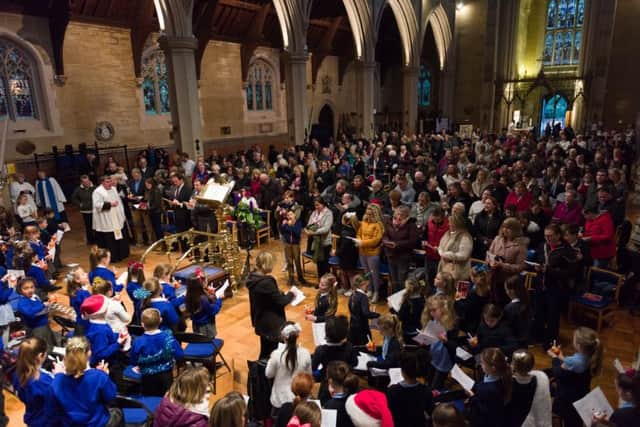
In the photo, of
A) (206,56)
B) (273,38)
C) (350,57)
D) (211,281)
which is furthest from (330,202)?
(350,57)

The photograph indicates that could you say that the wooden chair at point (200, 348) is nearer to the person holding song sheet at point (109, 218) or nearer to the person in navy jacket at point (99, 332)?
the person in navy jacket at point (99, 332)

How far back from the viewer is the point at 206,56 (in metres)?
17.7

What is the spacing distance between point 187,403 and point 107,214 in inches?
245

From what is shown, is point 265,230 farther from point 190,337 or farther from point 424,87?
point 424,87

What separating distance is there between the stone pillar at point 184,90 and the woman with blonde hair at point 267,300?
842 centimetres

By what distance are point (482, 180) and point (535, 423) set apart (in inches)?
226

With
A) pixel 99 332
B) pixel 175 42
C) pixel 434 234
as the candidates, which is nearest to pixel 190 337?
pixel 99 332

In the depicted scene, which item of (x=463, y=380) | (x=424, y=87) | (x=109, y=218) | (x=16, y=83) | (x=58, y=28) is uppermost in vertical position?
(x=58, y=28)

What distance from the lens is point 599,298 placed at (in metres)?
5.33

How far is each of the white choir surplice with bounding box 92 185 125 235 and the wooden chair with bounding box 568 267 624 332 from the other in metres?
7.50

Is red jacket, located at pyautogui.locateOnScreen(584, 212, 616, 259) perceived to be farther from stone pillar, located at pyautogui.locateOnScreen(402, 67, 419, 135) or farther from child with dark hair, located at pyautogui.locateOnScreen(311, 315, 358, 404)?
stone pillar, located at pyautogui.locateOnScreen(402, 67, 419, 135)

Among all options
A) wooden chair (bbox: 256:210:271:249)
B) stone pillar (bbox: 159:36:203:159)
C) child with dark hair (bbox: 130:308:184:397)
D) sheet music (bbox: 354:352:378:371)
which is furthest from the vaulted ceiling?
sheet music (bbox: 354:352:378:371)

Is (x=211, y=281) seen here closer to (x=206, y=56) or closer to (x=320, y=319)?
(x=320, y=319)

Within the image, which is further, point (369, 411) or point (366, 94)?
point (366, 94)
